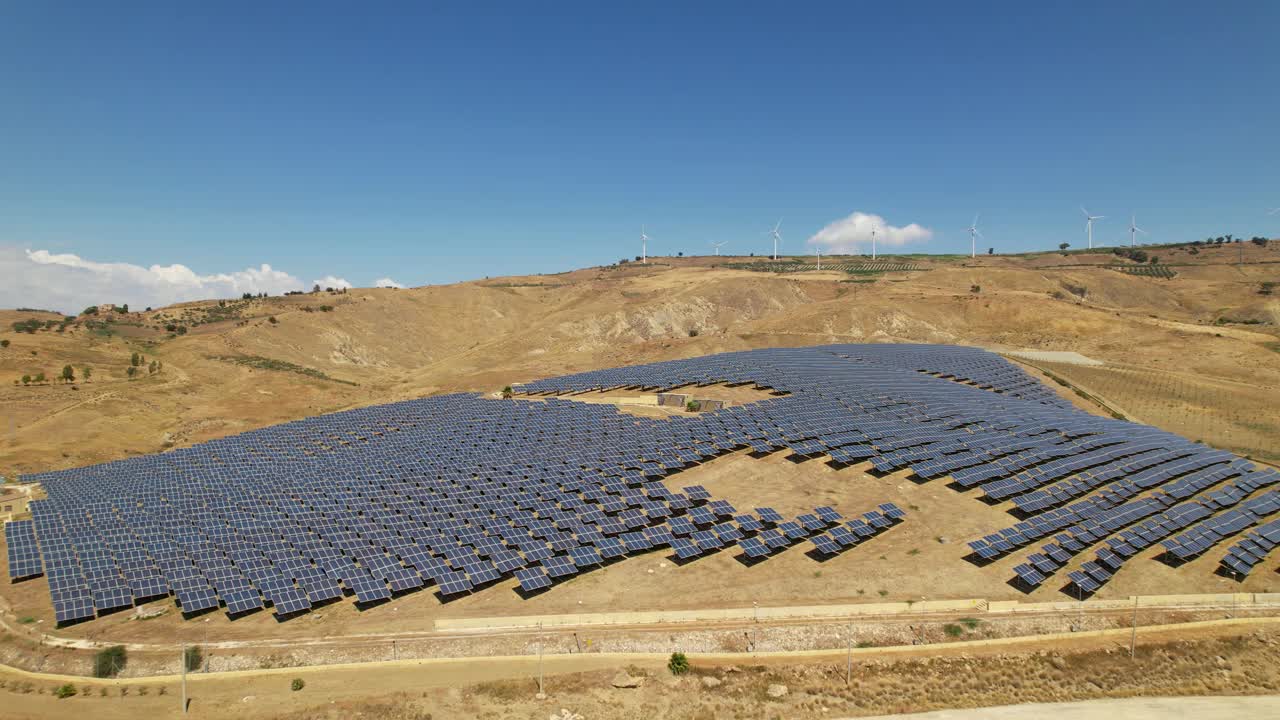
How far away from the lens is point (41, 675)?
3419cm

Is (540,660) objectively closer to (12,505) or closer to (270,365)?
(12,505)

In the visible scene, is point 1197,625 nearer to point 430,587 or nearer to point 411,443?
point 430,587

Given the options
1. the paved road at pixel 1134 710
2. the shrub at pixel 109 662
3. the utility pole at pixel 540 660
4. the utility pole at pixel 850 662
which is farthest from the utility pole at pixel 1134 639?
the shrub at pixel 109 662

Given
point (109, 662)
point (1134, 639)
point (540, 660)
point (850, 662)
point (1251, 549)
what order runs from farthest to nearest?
point (1251, 549) → point (1134, 639) → point (850, 662) → point (540, 660) → point (109, 662)

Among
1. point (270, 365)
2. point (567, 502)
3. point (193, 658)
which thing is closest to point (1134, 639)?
point (567, 502)

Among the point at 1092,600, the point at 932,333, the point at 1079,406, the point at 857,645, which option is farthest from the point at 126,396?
the point at 932,333

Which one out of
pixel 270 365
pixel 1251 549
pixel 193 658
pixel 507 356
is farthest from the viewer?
pixel 507 356

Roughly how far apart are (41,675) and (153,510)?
21461 mm

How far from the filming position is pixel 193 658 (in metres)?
34.3

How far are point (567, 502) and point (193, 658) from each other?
83.4ft

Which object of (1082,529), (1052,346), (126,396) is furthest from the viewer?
(1052,346)

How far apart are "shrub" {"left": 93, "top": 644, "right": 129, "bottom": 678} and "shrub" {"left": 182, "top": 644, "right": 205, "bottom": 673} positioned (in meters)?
3.28

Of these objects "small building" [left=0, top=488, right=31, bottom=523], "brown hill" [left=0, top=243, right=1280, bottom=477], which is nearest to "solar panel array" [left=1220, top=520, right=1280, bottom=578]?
"brown hill" [left=0, top=243, right=1280, bottom=477]

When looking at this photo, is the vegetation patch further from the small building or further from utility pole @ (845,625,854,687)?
utility pole @ (845,625,854,687)
